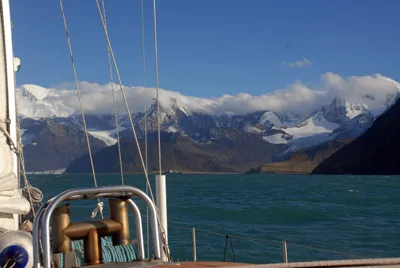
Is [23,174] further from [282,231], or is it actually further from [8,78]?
[282,231]

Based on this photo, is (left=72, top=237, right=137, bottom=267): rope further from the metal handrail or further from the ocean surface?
the ocean surface

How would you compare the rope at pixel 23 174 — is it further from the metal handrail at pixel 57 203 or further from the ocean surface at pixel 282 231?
the ocean surface at pixel 282 231

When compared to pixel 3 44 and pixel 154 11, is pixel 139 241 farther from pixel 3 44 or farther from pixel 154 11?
pixel 154 11

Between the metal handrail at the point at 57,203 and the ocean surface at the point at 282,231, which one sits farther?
the ocean surface at the point at 282,231

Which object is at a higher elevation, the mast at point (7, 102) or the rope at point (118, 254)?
the mast at point (7, 102)

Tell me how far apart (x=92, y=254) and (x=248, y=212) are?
49.1 meters

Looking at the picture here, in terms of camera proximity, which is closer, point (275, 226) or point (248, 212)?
point (275, 226)

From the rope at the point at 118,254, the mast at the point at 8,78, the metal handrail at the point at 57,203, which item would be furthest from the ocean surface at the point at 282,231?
the metal handrail at the point at 57,203

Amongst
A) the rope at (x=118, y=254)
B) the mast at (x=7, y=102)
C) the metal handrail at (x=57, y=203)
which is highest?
the mast at (x=7, y=102)

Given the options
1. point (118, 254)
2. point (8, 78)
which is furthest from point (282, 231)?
point (118, 254)

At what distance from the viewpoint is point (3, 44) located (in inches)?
336

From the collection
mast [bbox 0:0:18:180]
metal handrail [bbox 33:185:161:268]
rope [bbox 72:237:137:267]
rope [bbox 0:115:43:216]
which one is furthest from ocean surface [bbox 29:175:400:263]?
metal handrail [bbox 33:185:161:268]

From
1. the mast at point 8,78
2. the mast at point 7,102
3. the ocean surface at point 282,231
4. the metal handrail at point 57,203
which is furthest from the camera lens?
the ocean surface at point 282,231

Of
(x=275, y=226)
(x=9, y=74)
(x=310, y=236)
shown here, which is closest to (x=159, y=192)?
(x=9, y=74)
